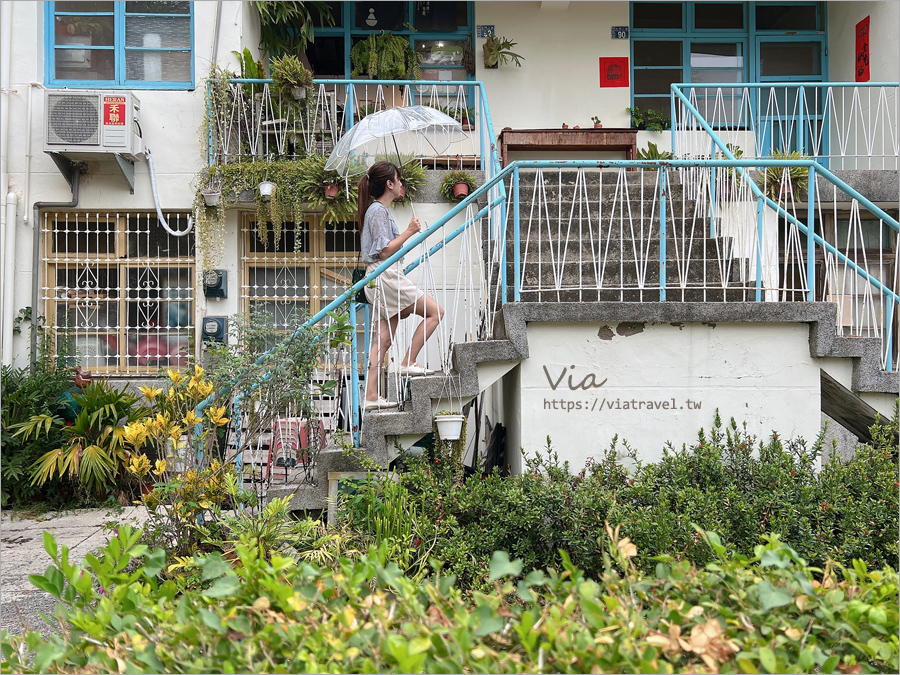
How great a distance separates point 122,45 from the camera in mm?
7703

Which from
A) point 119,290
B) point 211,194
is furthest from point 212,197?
point 119,290

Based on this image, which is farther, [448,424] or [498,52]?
[498,52]

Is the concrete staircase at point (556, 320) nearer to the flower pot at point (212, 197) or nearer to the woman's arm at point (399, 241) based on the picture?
the woman's arm at point (399, 241)

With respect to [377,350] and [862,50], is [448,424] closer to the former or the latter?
[377,350]

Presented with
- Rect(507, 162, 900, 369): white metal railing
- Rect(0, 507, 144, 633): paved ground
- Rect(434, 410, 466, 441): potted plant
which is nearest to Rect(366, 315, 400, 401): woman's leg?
Rect(434, 410, 466, 441): potted plant

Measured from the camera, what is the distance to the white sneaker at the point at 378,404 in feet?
15.7

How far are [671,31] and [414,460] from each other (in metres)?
7.26

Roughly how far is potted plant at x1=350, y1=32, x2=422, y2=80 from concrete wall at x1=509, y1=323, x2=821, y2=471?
16.9 feet

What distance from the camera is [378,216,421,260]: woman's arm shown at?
4645 mm

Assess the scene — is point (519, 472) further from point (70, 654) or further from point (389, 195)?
point (70, 654)

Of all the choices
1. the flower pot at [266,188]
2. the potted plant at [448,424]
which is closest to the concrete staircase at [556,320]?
the potted plant at [448,424]

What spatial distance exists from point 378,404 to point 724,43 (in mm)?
7421

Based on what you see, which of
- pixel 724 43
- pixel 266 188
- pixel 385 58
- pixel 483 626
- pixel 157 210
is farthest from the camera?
pixel 724 43

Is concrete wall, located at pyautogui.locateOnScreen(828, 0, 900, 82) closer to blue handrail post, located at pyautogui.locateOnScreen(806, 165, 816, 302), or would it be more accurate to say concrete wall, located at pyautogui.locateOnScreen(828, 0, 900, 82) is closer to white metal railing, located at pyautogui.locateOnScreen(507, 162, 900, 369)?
white metal railing, located at pyautogui.locateOnScreen(507, 162, 900, 369)
